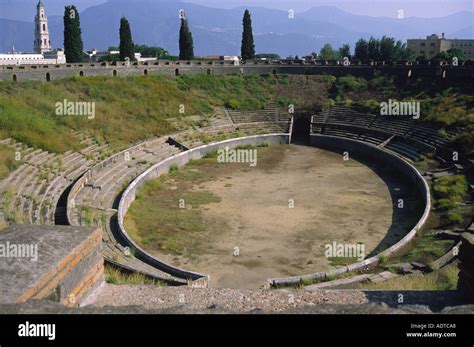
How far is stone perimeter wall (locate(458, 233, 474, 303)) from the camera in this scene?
268 inches

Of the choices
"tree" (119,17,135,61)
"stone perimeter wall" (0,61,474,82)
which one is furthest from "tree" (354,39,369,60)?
"tree" (119,17,135,61)

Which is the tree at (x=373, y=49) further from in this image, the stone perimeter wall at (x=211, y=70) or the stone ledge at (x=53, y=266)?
the stone ledge at (x=53, y=266)

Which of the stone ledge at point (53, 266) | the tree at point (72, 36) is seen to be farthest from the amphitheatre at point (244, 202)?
the tree at point (72, 36)

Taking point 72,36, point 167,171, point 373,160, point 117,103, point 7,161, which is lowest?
point 167,171

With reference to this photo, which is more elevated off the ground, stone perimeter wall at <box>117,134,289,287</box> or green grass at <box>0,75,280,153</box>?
green grass at <box>0,75,280,153</box>

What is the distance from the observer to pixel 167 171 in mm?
30188

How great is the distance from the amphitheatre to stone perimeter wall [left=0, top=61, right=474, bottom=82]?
0.18 meters

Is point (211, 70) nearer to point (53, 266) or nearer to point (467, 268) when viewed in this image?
point (467, 268)

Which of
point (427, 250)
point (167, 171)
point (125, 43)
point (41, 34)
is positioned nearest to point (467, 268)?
point (427, 250)

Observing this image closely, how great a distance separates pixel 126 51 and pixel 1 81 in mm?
16301

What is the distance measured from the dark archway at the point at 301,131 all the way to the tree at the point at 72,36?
21547mm

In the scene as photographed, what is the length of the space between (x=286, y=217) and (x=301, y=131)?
19.8 meters

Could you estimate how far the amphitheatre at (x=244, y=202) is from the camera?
7.53 meters

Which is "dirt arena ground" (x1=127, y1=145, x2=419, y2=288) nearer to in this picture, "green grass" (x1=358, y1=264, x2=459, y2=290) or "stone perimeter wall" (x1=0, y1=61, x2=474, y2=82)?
"green grass" (x1=358, y1=264, x2=459, y2=290)
